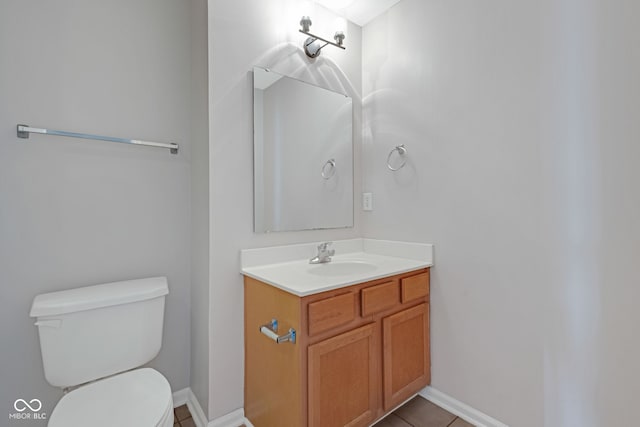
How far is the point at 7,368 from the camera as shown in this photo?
4.21 feet

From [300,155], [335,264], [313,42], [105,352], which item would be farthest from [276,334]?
[313,42]

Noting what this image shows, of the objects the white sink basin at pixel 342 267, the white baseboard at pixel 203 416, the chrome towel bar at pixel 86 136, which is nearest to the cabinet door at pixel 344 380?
the white sink basin at pixel 342 267

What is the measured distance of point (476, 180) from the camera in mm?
1540

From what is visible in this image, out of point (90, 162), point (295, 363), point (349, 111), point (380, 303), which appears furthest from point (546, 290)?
point (90, 162)

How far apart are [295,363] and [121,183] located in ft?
4.08

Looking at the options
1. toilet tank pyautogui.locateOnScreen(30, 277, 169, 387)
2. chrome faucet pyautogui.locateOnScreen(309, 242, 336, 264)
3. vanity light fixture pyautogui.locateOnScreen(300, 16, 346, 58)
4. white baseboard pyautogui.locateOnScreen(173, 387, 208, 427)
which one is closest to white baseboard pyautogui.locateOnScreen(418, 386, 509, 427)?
chrome faucet pyautogui.locateOnScreen(309, 242, 336, 264)

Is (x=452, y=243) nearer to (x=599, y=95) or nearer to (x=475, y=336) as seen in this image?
(x=475, y=336)

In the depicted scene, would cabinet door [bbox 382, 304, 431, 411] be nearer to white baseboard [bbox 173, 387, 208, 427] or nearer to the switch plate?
the switch plate

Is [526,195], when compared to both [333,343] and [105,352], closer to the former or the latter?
[333,343]

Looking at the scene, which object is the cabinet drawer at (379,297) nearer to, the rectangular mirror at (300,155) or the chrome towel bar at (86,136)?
the rectangular mirror at (300,155)

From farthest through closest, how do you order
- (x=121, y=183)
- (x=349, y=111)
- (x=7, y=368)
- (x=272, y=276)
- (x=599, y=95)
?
(x=349, y=111) → (x=121, y=183) → (x=272, y=276) → (x=7, y=368) → (x=599, y=95)

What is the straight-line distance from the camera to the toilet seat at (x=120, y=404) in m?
0.99

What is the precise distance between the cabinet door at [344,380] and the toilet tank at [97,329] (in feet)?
2.62

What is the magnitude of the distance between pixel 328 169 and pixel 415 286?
906 mm
